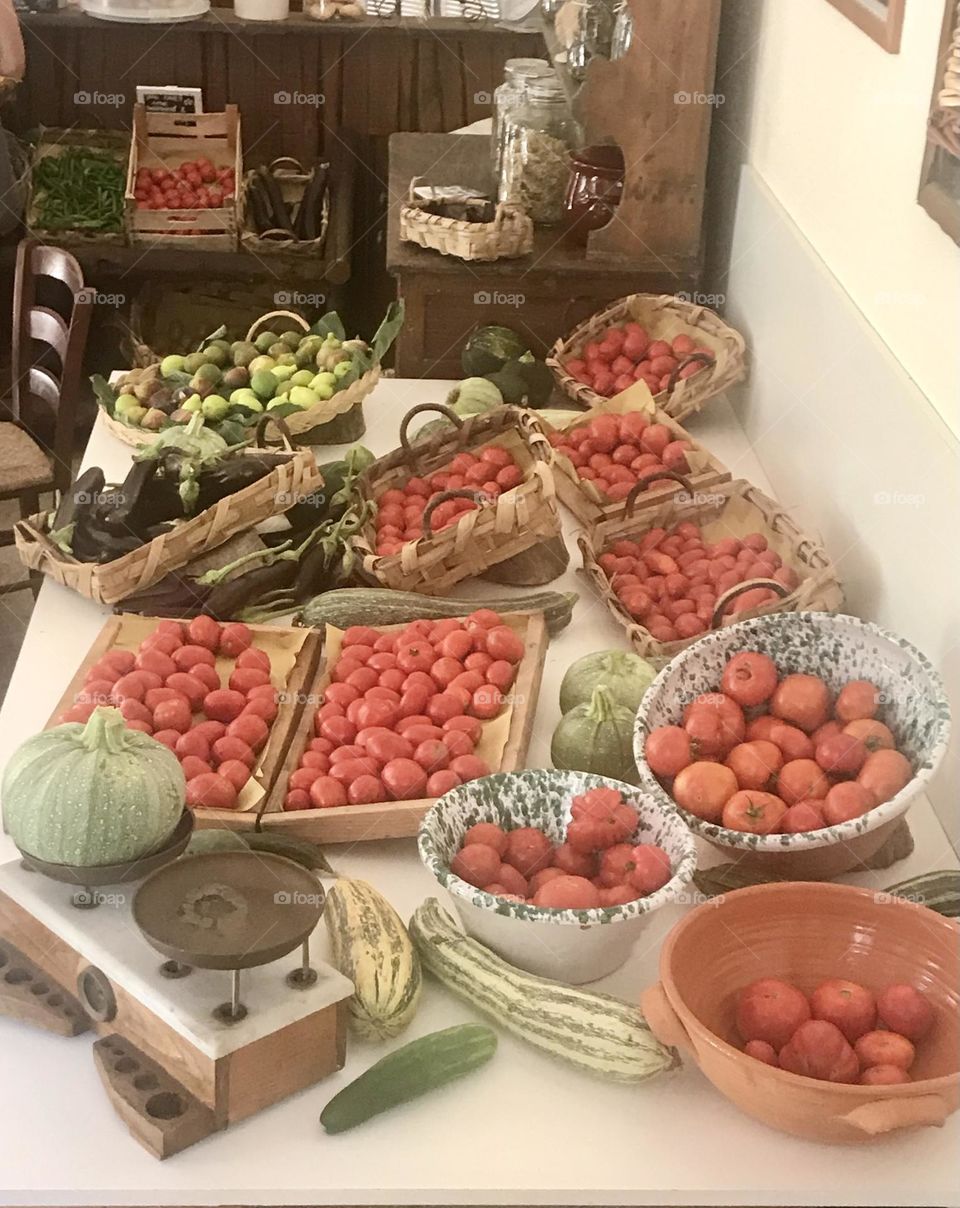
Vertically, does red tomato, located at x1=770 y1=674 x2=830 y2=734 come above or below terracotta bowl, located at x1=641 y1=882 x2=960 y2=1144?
above

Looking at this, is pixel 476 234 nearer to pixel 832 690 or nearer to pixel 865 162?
pixel 865 162

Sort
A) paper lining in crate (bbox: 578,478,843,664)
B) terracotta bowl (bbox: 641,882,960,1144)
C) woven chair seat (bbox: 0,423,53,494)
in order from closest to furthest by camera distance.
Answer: terracotta bowl (bbox: 641,882,960,1144), paper lining in crate (bbox: 578,478,843,664), woven chair seat (bbox: 0,423,53,494)

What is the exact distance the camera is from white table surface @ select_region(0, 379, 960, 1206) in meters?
1.30

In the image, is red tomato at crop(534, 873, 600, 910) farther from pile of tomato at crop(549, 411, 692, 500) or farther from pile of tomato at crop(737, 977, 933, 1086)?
→ pile of tomato at crop(549, 411, 692, 500)

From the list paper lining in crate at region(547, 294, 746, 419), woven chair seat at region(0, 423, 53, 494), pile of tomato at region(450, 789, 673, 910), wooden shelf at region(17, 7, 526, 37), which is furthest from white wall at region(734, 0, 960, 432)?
wooden shelf at region(17, 7, 526, 37)

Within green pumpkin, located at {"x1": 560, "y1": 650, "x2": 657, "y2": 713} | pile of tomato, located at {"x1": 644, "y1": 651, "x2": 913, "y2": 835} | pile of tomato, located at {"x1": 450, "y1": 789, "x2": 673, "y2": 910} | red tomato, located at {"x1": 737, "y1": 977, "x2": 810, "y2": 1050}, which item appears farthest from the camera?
green pumpkin, located at {"x1": 560, "y1": 650, "x2": 657, "y2": 713}

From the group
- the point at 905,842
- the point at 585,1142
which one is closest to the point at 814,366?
the point at 905,842

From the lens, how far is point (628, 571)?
89.7 inches

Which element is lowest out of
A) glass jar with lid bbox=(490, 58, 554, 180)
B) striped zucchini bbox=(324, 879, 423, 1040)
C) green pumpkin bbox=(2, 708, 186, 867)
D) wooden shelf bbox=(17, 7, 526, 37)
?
striped zucchini bbox=(324, 879, 423, 1040)

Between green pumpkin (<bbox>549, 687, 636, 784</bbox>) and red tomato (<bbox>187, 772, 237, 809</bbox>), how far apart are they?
406 millimetres

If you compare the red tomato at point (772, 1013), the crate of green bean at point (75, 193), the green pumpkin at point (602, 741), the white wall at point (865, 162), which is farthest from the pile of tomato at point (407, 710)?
the crate of green bean at point (75, 193)

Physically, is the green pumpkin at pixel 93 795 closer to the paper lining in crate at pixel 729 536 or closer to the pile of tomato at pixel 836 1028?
the pile of tomato at pixel 836 1028

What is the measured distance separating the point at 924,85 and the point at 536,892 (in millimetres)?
1210

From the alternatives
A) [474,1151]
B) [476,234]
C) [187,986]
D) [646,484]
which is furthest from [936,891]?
[476,234]
